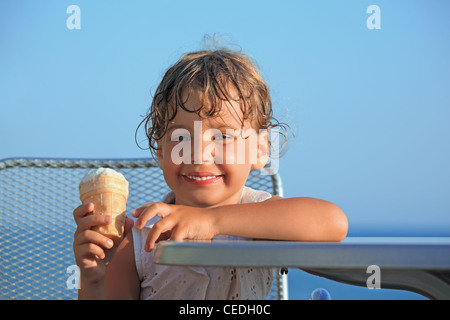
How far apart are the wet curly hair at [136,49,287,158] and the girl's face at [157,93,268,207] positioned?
0.03 m

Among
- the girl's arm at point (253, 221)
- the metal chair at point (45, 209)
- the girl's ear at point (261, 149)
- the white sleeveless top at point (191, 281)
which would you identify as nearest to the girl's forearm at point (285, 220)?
the girl's arm at point (253, 221)

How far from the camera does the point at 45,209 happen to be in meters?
2.80

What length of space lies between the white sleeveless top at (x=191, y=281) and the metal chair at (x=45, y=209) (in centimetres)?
85

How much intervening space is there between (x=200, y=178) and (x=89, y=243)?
0.41m

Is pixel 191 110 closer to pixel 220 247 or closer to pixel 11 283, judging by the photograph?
pixel 220 247

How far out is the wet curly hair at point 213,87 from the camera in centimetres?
167

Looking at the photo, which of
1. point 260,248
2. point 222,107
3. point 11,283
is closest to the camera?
point 260,248

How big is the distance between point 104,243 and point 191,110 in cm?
51

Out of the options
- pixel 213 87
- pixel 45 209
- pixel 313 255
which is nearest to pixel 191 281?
pixel 213 87

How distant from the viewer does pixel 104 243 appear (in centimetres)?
141

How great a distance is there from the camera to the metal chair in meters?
2.58

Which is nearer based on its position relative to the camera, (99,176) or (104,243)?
(104,243)

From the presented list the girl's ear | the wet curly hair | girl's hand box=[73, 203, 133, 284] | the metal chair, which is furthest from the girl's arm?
the metal chair

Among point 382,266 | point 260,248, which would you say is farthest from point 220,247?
point 382,266
